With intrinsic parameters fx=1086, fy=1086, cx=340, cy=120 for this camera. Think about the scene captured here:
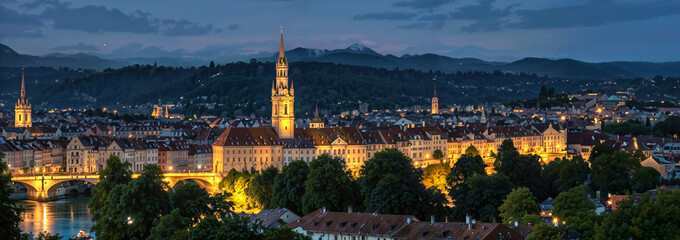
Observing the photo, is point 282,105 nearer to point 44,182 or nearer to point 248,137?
point 248,137

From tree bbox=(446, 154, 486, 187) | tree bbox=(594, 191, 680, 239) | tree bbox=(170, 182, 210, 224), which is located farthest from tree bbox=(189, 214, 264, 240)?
tree bbox=(446, 154, 486, 187)

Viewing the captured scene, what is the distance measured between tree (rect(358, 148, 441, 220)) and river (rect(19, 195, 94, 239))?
1492cm

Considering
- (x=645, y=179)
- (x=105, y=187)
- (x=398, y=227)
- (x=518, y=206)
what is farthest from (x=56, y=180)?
(x=398, y=227)

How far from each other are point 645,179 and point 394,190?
18.4m

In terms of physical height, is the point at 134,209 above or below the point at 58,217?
above

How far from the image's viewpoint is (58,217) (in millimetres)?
65875

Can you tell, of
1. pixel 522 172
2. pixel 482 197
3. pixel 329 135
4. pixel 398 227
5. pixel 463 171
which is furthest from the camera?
pixel 329 135

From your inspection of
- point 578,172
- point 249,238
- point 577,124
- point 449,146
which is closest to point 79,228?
point 249,238

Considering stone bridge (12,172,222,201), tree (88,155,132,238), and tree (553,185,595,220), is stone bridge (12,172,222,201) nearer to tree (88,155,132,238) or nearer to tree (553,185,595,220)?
tree (88,155,132,238)

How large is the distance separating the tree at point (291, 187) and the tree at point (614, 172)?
18.8 metres

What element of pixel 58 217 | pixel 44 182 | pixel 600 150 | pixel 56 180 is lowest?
pixel 58 217

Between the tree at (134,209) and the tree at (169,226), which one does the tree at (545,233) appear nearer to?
the tree at (169,226)

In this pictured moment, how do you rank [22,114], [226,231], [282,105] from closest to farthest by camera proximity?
[226,231], [282,105], [22,114]

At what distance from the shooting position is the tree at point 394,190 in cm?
5334
